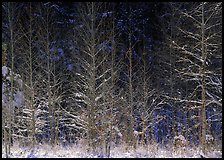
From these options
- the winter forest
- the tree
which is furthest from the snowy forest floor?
the tree

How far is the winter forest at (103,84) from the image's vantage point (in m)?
9.94

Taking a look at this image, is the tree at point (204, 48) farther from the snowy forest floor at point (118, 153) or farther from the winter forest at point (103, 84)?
the snowy forest floor at point (118, 153)

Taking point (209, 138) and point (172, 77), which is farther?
point (172, 77)

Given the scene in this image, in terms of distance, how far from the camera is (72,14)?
63.8 feet

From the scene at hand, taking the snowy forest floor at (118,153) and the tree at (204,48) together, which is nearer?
the snowy forest floor at (118,153)

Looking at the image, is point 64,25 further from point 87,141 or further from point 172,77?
point 87,141

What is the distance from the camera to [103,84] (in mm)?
11055

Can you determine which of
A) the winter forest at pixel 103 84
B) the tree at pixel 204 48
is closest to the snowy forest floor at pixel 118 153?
the winter forest at pixel 103 84

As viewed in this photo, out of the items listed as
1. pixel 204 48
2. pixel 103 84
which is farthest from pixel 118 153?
pixel 204 48

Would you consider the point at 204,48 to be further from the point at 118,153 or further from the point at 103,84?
the point at 118,153

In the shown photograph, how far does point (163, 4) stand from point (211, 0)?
29.4 ft

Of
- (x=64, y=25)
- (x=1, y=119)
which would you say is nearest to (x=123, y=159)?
(x=1, y=119)

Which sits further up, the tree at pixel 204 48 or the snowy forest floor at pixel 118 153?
the tree at pixel 204 48

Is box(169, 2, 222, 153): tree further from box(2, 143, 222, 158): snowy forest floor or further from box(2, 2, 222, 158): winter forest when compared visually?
box(2, 143, 222, 158): snowy forest floor
